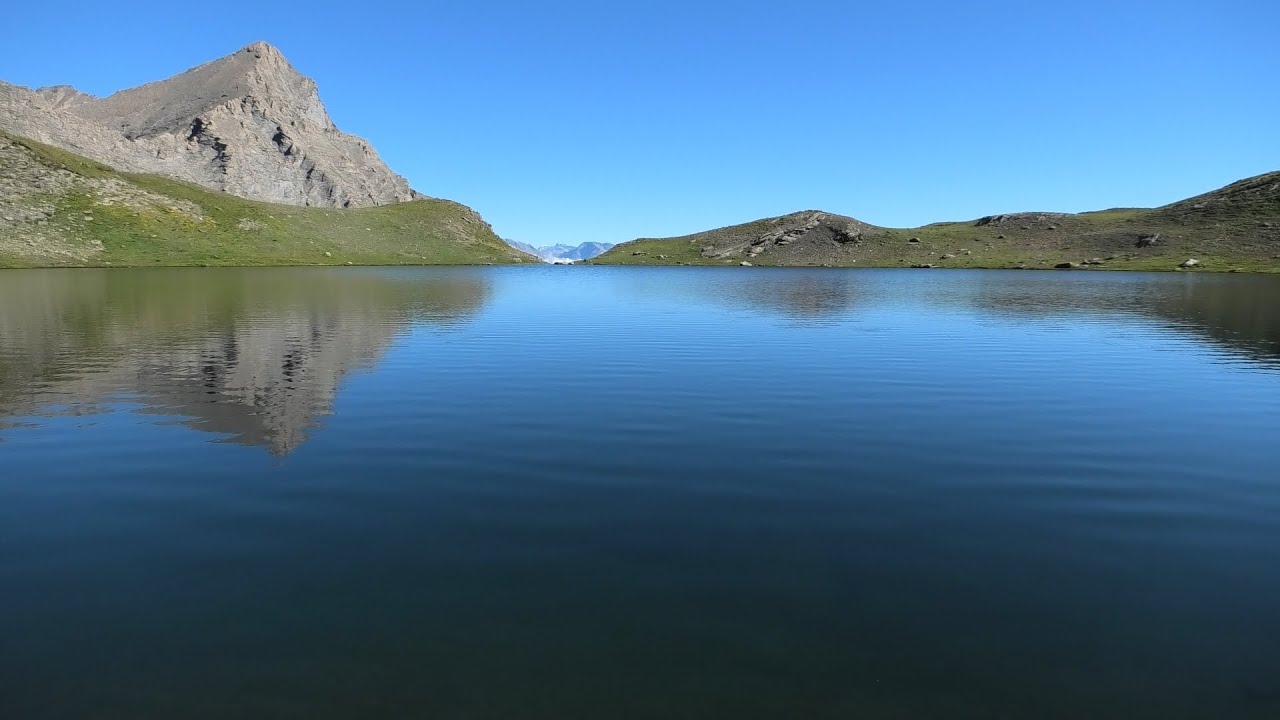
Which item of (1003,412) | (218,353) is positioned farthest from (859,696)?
(218,353)

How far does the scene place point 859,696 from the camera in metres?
6.93

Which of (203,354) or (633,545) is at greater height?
(203,354)

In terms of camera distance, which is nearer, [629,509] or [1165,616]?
[1165,616]

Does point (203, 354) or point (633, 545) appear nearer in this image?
point (633, 545)

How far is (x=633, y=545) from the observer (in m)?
10.6

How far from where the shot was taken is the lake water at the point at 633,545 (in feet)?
23.3

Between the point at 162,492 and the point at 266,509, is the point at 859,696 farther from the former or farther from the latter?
the point at 162,492

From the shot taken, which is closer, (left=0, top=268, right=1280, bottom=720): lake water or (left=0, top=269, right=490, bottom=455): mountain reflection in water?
(left=0, top=268, right=1280, bottom=720): lake water

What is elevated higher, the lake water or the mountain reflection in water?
the mountain reflection in water

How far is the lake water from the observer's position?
23.3 ft

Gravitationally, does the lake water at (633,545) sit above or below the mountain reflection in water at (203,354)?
below

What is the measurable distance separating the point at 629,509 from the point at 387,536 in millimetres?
4068

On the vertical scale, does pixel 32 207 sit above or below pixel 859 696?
above

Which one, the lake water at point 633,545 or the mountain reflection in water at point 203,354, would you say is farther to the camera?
the mountain reflection in water at point 203,354
